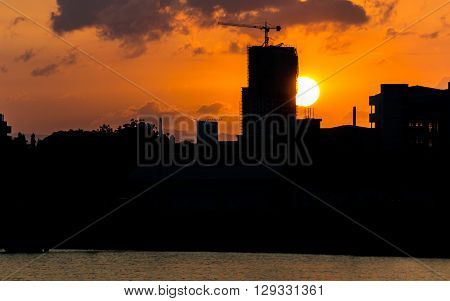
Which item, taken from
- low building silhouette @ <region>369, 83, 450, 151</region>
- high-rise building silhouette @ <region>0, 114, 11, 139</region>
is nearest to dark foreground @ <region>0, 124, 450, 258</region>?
low building silhouette @ <region>369, 83, 450, 151</region>

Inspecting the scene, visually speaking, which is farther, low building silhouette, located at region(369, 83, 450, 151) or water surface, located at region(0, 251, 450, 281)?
low building silhouette, located at region(369, 83, 450, 151)

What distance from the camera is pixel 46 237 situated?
7738 centimetres

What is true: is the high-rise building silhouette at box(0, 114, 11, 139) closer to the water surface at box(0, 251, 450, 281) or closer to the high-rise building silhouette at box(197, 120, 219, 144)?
the high-rise building silhouette at box(197, 120, 219, 144)

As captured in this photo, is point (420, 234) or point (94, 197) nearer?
point (420, 234)

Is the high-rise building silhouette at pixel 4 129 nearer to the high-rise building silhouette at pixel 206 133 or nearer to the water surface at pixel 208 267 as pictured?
the high-rise building silhouette at pixel 206 133

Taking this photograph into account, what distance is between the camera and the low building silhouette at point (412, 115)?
12206 centimetres

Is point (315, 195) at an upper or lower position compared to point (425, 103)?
lower

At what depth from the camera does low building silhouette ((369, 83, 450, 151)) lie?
122062 mm

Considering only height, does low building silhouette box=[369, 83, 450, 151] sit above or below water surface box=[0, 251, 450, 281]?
above

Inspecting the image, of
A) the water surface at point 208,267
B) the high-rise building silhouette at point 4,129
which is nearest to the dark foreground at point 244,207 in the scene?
the water surface at point 208,267

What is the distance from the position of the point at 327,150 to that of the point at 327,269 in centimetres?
3764
